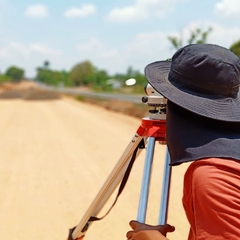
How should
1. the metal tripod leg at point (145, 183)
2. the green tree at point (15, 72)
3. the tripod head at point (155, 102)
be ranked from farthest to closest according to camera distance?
the green tree at point (15, 72) → the tripod head at point (155, 102) → the metal tripod leg at point (145, 183)

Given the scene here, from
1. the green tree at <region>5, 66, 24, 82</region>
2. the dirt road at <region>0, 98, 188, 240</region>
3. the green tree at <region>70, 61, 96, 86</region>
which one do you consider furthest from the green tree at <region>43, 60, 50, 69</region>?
the dirt road at <region>0, 98, 188, 240</region>

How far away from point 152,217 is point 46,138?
16.8 ft

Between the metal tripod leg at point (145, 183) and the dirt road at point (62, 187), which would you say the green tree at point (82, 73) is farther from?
the metal tripod leg at point (145, 183)

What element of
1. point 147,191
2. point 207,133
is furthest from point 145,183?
point 207,133

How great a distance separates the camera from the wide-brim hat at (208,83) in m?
1.27

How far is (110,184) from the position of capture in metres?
2.11

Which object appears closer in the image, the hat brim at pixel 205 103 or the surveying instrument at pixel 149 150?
the hat brim at pixel 205 103

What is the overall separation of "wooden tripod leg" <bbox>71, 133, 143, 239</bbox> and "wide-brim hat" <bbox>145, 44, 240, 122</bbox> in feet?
1.91

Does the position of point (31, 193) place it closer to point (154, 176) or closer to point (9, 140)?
point (154, 176)

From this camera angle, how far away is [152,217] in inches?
150

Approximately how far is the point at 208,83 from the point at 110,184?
986 mm

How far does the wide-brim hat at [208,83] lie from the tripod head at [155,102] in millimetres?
335

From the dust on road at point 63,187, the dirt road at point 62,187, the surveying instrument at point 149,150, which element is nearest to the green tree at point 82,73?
the dirt road at point 62,187

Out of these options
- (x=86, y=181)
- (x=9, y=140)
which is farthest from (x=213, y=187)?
(x=9, y=140)
